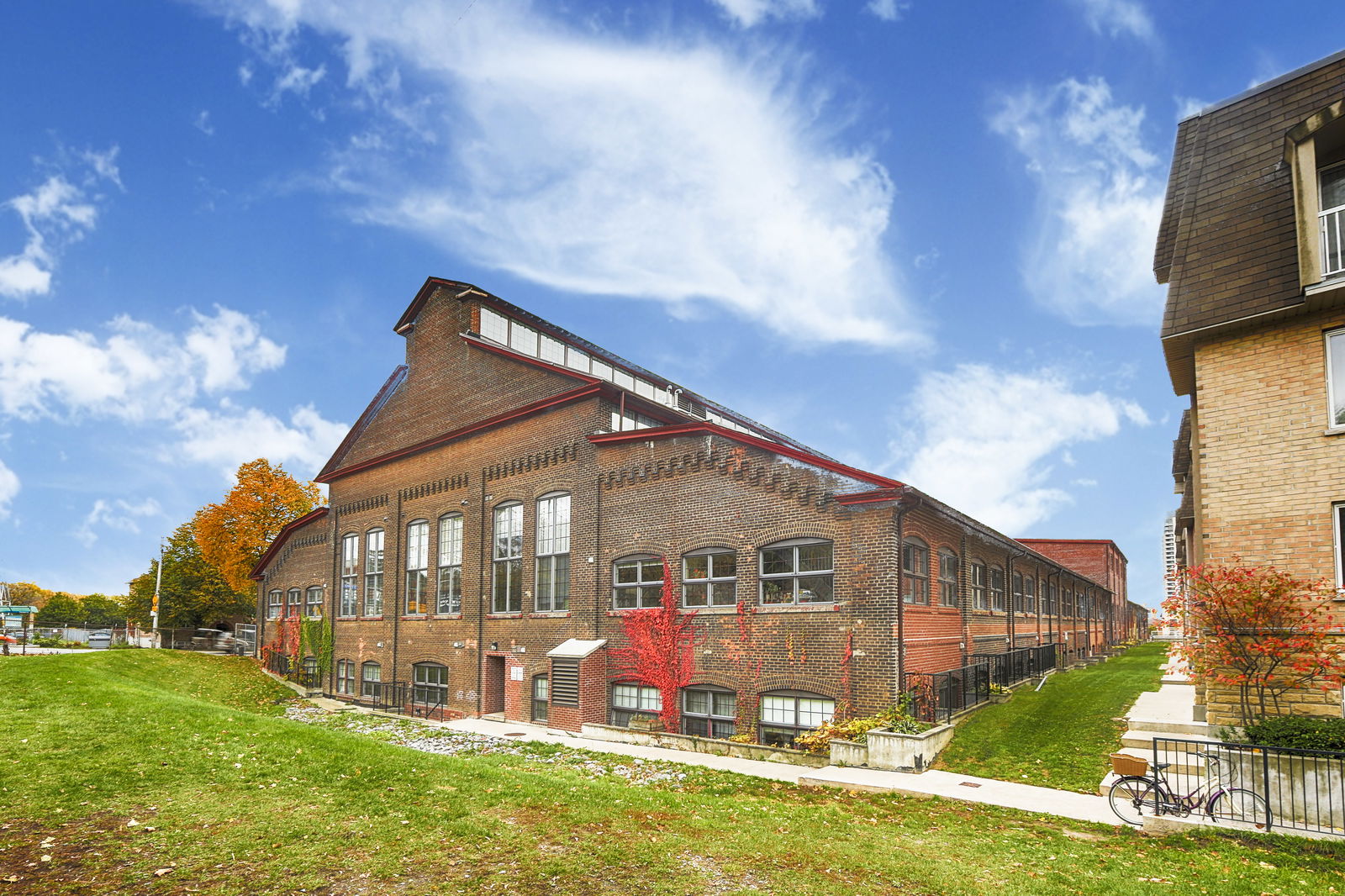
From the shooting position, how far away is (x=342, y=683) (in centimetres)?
3400

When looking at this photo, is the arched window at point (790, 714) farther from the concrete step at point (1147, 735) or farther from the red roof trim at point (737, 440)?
the concrete step at point (1147, 735)

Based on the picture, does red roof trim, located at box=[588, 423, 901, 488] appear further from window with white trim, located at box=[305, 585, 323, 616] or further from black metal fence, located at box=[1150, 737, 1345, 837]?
window with white trim, located at box=[305, 585, 323, 616]

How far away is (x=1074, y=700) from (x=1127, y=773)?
37.5 feet

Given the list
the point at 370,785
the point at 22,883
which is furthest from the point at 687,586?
the point at 22,883

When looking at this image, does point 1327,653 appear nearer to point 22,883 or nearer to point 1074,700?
point 1074,700

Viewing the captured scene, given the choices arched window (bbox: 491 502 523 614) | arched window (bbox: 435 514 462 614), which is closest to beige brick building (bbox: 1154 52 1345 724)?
arched window (bbox: 491 502 523 614)

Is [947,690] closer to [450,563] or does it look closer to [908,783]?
[908,783]

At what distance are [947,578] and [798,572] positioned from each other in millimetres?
5197

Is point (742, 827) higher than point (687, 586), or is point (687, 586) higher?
point (687, 586)

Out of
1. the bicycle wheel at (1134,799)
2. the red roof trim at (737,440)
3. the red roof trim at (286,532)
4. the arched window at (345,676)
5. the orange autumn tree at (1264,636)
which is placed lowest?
the arched window at (345,676)

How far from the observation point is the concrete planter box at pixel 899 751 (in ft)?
51.7

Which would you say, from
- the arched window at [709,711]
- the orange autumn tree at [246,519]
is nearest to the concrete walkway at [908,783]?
the arched window at [709,711]

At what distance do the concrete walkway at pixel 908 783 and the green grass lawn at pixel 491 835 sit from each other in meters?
0.45

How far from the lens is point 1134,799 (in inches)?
464
